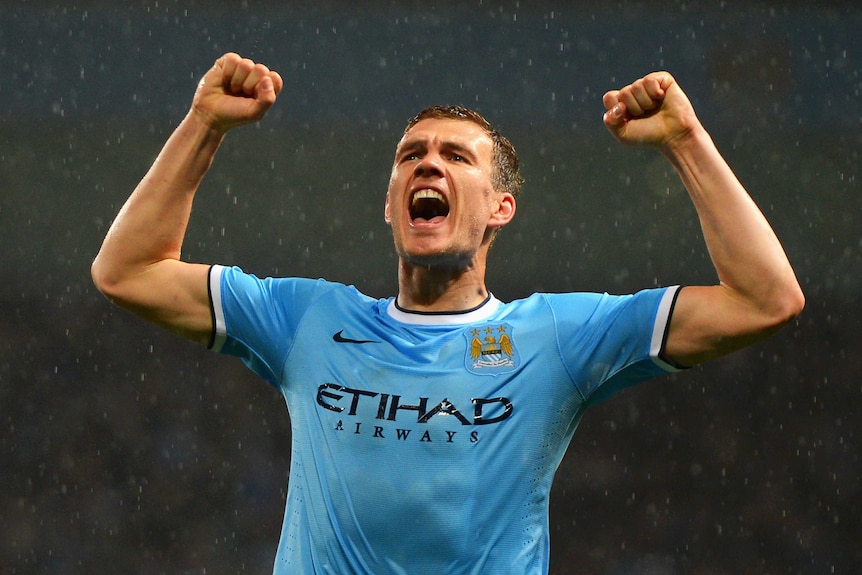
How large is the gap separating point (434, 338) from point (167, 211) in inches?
26.1

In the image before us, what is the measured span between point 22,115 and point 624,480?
4308 millimetres

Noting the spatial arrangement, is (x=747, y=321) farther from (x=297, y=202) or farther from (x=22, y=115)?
(x=22, y=115)

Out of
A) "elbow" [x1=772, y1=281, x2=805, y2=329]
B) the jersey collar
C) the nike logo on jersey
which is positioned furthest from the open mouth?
"elbow" [x1=772, y1=281, x2=805, y2=329]

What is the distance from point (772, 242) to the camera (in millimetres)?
2250

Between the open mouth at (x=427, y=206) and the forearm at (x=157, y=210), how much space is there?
1.67ft

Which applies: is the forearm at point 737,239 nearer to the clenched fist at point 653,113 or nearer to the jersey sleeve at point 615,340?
the clenched fist at point 653,113

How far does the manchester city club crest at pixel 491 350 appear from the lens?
96.3 inches

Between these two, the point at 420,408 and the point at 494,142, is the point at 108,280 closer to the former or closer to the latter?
the point at 420,408

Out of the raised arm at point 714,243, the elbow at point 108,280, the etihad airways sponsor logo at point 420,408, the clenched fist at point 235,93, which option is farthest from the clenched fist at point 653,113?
the elbow at point 108,280

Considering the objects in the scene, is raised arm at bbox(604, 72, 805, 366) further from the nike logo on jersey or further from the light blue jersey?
the nike logo on jersey

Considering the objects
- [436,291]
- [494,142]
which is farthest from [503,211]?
[436,291]

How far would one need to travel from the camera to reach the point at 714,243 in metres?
2.28

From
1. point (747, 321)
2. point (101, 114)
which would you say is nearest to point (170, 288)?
point (747, 321)

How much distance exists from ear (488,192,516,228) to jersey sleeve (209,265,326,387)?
0.53 meters
